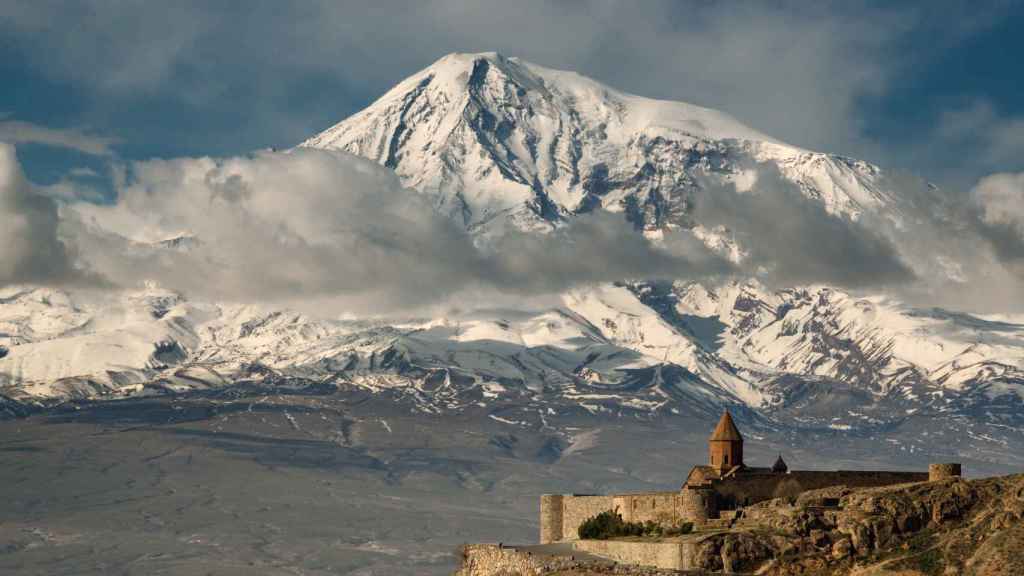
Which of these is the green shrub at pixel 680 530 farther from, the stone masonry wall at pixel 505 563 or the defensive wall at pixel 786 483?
the stone masonry wall at pixel 505 563

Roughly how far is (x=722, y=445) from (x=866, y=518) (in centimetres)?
2780

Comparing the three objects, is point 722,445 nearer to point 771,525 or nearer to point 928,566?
point 771,525

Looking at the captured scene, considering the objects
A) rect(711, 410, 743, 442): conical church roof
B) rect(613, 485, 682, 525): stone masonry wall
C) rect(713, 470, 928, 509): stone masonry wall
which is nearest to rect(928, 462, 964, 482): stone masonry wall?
rect(713, 470, 928, 509): stone masonry wall

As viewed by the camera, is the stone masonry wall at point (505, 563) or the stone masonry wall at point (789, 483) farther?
the stone masonry wall at point (789, 483)

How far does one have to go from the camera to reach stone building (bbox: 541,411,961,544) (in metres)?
84.9

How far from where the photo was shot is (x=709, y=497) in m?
85.4

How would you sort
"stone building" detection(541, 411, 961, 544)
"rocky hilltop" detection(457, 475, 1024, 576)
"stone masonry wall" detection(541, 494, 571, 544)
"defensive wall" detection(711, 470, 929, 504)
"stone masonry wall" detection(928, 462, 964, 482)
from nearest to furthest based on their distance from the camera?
Answer: "rocky hilltop" detection(457, 475, 1024, 576) < "stone masonry wall" detection(928, 462, 964, 482) < "stone building" detection(541, 411, 961, 544) < "defensive wall" detection(711, 470, 929, 504) < "stone masonry wall" detection(541, 494, 571, 544)

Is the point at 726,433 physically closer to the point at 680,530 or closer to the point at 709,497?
the point at 709,497

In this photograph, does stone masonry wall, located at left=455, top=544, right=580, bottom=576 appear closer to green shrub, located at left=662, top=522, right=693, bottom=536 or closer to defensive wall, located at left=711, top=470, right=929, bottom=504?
green shrub, located at left=662, top=522, right=693, bottom=536

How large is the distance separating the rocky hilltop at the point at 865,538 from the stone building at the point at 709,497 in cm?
580

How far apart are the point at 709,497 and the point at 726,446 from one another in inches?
723

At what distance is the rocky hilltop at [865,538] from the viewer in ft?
233

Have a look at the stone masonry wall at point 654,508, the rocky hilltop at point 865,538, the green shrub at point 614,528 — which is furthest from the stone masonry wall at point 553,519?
the rocky hilltop at point 865,538

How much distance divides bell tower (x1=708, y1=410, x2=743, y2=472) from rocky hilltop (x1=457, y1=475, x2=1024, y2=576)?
23.8 metres
